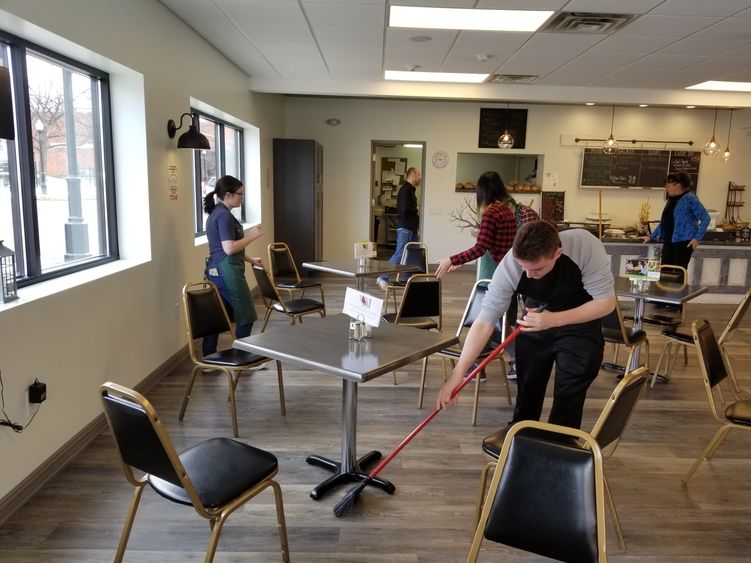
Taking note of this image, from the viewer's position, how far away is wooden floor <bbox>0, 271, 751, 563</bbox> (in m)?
2.19

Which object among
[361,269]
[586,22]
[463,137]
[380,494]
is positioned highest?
[586,22]

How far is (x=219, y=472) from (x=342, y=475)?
0.88 m

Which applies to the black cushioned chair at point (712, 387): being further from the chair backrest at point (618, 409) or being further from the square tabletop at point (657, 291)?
the square tabletop at point (657, 291)

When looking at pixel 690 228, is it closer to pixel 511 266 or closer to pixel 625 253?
pixel 625 253

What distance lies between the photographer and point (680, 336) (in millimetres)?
3992

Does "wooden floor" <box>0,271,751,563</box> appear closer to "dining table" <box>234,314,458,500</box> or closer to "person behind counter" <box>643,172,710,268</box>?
"dining table" <box>234,314,458,500</box>

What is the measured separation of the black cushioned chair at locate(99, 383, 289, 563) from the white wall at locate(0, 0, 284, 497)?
38.5 inches

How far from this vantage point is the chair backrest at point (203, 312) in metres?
3.21

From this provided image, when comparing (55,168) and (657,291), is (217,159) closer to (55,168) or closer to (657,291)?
(55,168)

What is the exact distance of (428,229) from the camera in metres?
8.95

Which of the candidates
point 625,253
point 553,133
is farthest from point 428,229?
point 625,253

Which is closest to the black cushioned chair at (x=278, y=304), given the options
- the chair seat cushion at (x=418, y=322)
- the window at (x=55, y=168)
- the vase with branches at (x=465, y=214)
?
the chair seat cushion at (x=418, y=322)

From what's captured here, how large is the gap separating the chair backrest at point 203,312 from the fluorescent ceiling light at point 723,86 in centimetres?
604

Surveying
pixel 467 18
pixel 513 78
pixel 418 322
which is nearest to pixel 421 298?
pixel 418 322
